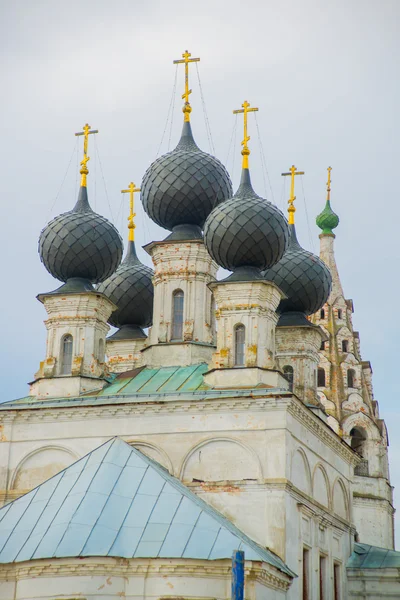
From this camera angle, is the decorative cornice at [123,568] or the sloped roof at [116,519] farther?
the sloped roof at [116,519]

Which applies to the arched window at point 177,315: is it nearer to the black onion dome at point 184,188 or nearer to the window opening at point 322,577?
the black onion dome at point 184,188

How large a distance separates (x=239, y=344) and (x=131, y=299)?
219 inches

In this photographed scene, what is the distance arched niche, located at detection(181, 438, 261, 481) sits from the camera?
69.1 ft

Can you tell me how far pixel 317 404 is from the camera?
2559cm

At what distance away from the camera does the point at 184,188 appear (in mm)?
24953

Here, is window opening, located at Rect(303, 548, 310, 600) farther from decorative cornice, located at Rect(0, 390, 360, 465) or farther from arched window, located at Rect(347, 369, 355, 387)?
A: arched window, located at Rect(347, 369, 355, 387)

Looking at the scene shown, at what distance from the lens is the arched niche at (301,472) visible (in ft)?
70.8

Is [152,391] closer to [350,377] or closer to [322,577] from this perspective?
[322,577]

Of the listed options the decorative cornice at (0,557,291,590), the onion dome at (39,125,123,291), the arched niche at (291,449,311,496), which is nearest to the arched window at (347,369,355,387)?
the onion dome at (39,125,123,291)

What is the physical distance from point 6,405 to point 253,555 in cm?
633

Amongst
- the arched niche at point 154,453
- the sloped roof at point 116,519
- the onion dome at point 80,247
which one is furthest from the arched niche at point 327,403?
the sloped roof at point 116,519

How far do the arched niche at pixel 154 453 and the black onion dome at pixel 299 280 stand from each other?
597 cm

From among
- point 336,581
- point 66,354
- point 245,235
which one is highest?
point 245,235

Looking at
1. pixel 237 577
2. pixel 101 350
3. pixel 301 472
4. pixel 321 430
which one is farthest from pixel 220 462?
pixel 237 577
